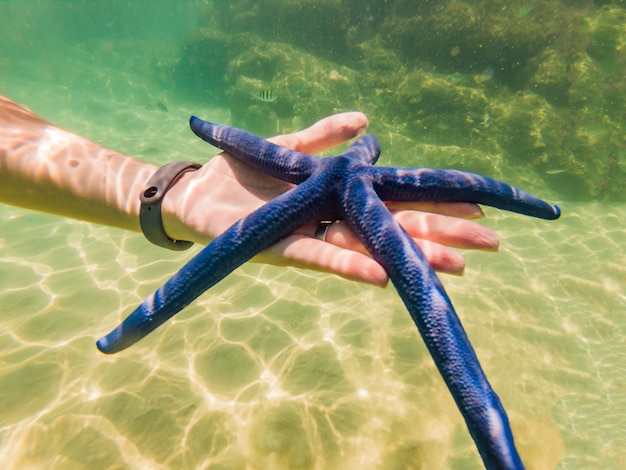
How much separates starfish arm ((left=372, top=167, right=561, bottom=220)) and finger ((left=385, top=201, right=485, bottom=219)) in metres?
0.09

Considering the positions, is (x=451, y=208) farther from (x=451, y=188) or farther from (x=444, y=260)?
(x=444, y=260)

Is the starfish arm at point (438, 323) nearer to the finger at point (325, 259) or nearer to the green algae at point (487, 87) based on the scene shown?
the finger at point (325, 259)

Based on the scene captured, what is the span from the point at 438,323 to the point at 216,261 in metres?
1.29

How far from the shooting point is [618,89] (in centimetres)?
1046

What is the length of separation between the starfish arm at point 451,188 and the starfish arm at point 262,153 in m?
0.56

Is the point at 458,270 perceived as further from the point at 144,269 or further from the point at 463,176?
the point at 144,269

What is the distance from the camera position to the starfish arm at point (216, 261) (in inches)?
76.0

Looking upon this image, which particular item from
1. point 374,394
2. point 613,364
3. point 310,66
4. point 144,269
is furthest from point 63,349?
point 310,66

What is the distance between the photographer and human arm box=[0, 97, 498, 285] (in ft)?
7.57

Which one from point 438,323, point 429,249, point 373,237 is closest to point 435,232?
point 429,249

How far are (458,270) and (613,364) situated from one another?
4.24 meters

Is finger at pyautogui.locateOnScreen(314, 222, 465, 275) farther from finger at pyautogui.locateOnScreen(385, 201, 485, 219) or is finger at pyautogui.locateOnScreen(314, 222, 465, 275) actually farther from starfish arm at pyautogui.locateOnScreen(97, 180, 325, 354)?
finger at pyautogui.locateOnScreen(385, 201, 485, 219)

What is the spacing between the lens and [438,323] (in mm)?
1707

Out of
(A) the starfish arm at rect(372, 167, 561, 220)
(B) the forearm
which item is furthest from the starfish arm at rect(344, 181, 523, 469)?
(B) the forearm
